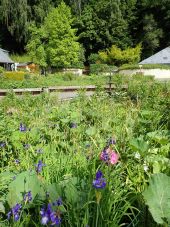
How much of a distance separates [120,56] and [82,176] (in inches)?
1953

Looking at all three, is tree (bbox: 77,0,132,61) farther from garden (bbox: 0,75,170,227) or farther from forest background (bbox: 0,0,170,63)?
garden (bbox: 0,75,170,227)

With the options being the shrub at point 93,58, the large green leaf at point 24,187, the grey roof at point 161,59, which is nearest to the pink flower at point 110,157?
the large green leaf at point 24,187

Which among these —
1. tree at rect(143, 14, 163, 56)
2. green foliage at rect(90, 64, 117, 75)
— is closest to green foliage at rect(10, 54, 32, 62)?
green foliage at rect(90, 64, 117, 75)

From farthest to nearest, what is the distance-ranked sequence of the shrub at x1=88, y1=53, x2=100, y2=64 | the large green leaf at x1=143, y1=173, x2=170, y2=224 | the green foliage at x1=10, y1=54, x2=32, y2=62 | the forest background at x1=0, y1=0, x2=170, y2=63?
1. the green foliage at x1=10, y1=54, x2=32, y2=62
2. the forest background at x1=0, y1=0, x2=170, y2=63
3. the shrub at x1=88, y1=53, x2=100, y2=64
4. the large green leaf at x1=143, y1=173, x2=170, y2=224

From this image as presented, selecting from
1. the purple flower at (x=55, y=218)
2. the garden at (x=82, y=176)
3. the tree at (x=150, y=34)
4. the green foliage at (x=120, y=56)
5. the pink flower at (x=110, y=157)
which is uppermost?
the tree at (x=150, y=34)

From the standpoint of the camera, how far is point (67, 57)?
48.1 metres

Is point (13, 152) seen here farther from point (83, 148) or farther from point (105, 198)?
point (105, 198)

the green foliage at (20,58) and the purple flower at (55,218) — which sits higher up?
the green foliage at (20,58)

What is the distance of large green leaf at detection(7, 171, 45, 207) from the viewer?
2482 mm

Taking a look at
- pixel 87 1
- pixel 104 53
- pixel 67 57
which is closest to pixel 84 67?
pixel 104 53

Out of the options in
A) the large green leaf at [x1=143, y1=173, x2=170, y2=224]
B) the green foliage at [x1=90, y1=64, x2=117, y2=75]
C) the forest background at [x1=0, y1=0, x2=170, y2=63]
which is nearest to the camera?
the large green leaf at [x1=143, y1=173, x2=170, y2=224]

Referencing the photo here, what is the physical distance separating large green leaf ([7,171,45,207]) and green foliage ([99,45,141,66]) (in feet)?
163

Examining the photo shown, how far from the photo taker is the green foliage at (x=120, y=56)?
170 feet

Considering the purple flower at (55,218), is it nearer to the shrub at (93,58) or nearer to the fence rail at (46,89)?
the fence rail at (46,89)
